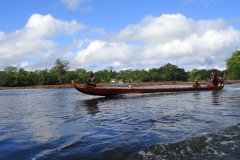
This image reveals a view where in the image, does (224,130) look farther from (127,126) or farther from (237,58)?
(237,58)

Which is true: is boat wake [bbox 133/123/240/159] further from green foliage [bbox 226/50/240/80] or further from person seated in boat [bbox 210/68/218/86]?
green foliage [bbox 226/50/240/80]

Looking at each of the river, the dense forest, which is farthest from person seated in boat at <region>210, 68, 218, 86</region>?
the dense forest

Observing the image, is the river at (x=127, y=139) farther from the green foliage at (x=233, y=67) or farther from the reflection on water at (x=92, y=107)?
the green foliage at (x=233, y=67)

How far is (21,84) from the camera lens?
60.0 meters

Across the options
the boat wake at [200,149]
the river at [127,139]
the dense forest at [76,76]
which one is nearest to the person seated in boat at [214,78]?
the river at [127,139]

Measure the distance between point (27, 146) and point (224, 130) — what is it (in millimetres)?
4808

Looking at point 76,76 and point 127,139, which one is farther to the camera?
point 76,76

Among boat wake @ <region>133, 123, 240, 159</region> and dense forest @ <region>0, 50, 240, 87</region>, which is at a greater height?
dense forest @ <region>0, 50, 240, 87</region>

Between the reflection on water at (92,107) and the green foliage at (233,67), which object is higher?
the green foliage at (233,67)

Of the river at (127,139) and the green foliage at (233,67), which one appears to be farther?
the green foliage at (233,67)

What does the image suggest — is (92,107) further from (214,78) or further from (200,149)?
(214,78)

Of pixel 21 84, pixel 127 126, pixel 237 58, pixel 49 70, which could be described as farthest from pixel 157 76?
pixel 127 126

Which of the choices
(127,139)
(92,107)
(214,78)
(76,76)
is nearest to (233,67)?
(76,76)

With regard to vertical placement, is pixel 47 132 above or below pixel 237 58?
below
